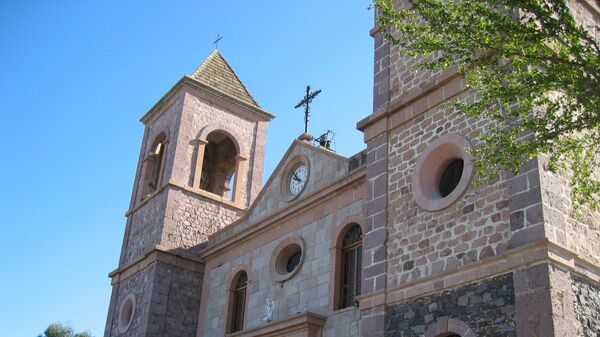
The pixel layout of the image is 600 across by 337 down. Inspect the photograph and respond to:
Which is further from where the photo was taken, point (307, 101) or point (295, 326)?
point (307, 101)

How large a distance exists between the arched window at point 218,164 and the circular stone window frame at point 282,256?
6.84 metres

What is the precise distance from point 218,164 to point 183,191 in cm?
316

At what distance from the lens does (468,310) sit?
9.91 meters

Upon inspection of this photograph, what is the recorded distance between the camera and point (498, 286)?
9.59 meters

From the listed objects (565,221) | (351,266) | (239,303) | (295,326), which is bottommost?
(295,326)

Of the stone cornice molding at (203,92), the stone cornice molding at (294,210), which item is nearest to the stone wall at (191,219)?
the stone cornice molding at (294,210)

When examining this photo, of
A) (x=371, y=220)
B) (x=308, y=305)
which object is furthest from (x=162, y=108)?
(x=371, y=220)

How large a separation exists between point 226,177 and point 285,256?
297 inches

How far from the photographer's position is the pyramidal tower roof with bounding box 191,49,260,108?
74.2 ft

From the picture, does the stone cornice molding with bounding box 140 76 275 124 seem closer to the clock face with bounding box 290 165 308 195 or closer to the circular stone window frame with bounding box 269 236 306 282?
the clock face with bounding box 290 165 308 195

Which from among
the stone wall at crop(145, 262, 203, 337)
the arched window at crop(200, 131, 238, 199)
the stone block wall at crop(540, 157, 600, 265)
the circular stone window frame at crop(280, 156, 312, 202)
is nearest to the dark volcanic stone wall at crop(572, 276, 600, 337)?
the stone block wall at crop(540, 157, 600, 265)

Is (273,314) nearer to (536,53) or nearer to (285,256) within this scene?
(285,256)

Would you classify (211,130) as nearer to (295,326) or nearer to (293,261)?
(293,261)

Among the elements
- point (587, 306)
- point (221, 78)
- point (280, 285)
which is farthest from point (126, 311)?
point (587, 306)
